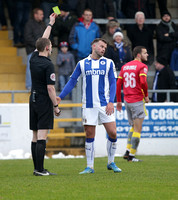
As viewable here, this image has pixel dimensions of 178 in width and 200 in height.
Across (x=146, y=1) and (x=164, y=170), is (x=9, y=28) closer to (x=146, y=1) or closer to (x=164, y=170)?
(x=146, y=1)

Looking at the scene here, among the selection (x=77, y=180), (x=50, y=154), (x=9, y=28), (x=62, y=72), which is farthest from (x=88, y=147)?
(x=9, y=28)

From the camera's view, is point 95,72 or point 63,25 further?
point 63,25

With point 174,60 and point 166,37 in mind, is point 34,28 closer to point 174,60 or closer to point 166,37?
point 166,37

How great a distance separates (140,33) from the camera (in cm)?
1664

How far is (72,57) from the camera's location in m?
16.3

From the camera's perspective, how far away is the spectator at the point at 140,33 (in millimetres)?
Answer: 16562

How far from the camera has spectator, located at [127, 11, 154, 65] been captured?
16.6 meters

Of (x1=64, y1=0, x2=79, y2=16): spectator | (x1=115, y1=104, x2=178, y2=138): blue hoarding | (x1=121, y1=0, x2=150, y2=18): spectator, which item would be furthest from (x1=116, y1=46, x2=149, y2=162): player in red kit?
(x1=64, y1=0, x2=79, y2=16): spectator

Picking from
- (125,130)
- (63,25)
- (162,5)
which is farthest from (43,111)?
(162,5)

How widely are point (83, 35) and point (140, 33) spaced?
1566 mm

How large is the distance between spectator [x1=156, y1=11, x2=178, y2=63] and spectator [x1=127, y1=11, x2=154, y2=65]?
0.28 meters

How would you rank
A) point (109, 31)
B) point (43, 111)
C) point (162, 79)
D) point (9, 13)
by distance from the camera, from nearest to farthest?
point (43, 111)
point (162, 79)
point (109, 31)
point (9, 13)

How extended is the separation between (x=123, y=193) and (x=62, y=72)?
30.5 feet

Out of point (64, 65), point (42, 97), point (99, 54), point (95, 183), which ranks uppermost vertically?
point (64, 65)
